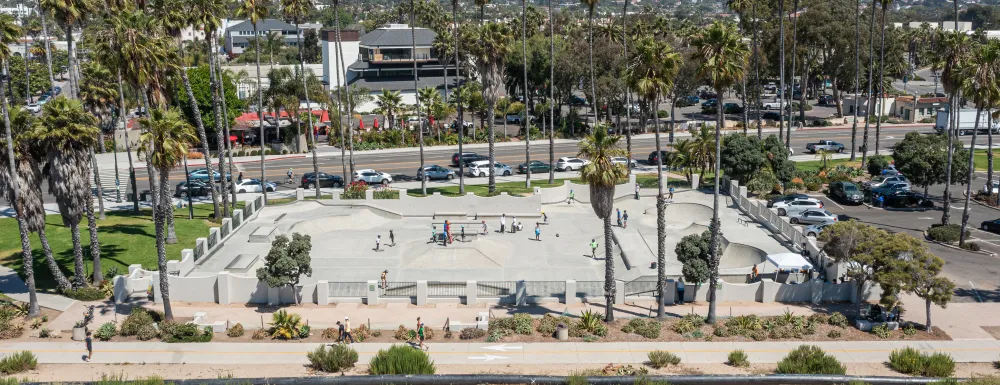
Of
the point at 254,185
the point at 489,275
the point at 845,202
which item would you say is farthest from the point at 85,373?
the point at 845,202

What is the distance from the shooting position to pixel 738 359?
34.3m

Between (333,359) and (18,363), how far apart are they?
39.8 feet

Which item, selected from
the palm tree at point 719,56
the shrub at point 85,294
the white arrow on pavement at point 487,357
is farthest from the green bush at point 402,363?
the shrub at point 85,294

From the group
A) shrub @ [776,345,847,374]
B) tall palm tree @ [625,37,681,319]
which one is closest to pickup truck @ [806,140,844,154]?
tall palm tree @ [625,37,681,319]

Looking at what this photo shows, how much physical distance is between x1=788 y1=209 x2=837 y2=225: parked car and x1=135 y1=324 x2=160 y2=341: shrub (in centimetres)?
3997

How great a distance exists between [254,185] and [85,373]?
36.5 meters

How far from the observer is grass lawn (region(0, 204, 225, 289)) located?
4719cm

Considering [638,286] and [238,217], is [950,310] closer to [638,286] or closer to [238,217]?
[638,286]

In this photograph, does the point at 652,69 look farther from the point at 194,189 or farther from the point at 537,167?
the point at 194,189

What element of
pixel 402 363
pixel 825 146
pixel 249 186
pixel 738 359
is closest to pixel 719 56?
pixel 738 359

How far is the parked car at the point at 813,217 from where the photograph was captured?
56906mm

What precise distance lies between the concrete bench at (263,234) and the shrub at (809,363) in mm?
30827

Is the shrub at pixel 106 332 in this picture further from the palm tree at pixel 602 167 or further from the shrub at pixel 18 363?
the palm tree at pixel 602 167

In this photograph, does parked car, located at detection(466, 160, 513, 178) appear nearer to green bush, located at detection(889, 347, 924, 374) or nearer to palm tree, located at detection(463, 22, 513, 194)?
palm tree, located at detection(463, 22, 513, 194)
